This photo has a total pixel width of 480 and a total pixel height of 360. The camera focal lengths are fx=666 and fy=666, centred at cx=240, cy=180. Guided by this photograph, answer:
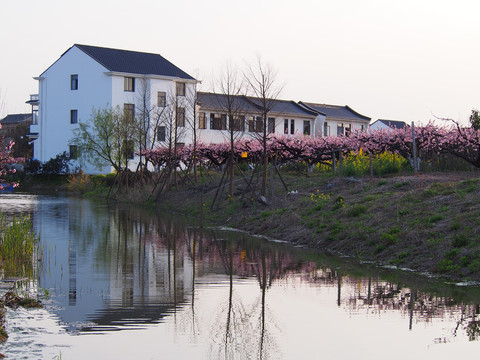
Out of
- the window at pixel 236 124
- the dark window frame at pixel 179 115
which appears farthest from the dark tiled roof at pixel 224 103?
the dark window frame at pixel 179 115

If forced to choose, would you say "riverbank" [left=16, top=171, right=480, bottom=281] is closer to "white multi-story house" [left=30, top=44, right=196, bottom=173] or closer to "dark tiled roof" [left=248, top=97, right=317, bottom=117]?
"white multi-story house" [left=30, top=44, right=196, bottom=173]

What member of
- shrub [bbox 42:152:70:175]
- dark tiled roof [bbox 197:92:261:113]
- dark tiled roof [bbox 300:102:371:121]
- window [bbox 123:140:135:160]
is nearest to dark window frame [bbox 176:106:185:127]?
dark tiled roof [bbox 197:92:261:113]

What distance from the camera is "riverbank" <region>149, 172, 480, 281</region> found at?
15.0 m

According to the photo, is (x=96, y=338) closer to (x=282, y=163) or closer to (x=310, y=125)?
(x=282, y=163)

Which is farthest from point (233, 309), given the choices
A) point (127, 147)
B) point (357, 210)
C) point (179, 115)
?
point (127, 147)

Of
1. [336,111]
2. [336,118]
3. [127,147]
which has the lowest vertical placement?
[127,147]

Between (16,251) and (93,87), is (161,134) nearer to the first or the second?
(93,87)

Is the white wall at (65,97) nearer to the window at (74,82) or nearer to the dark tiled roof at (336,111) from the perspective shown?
the window at (74,82)

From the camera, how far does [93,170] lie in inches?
2319

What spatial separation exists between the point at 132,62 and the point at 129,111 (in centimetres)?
604

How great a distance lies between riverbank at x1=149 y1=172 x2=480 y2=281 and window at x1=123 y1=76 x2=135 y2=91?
3373cm

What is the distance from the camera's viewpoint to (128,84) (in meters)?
60.3

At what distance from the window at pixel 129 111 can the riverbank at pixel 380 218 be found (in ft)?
82.6

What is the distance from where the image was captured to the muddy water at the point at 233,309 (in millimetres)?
9055
